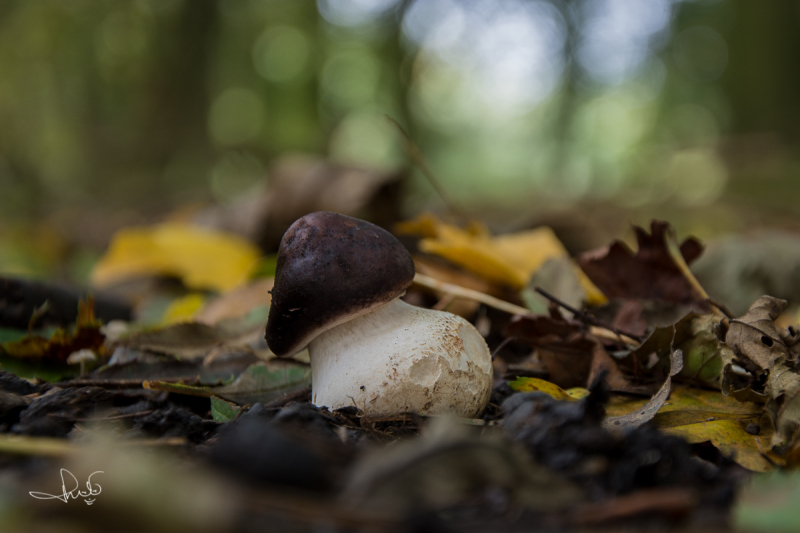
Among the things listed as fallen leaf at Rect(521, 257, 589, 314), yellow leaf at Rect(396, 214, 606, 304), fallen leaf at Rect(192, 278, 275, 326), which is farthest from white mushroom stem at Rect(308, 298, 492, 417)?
fallen leaf at Rect(192, 278, 275, 326)

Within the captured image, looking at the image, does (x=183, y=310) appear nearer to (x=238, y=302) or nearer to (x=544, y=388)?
(x=238, y=302)

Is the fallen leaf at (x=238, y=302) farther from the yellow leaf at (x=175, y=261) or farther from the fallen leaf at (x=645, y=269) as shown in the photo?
the fallen leaf at (x=645, y=269)

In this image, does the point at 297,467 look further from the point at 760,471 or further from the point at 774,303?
the point at 774,303

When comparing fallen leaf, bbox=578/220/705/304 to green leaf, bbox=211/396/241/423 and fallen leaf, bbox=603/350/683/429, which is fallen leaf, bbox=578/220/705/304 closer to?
fallen leaf, bbox=603/350/683/429

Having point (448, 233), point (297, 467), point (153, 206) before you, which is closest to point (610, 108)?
point (153, 206)
